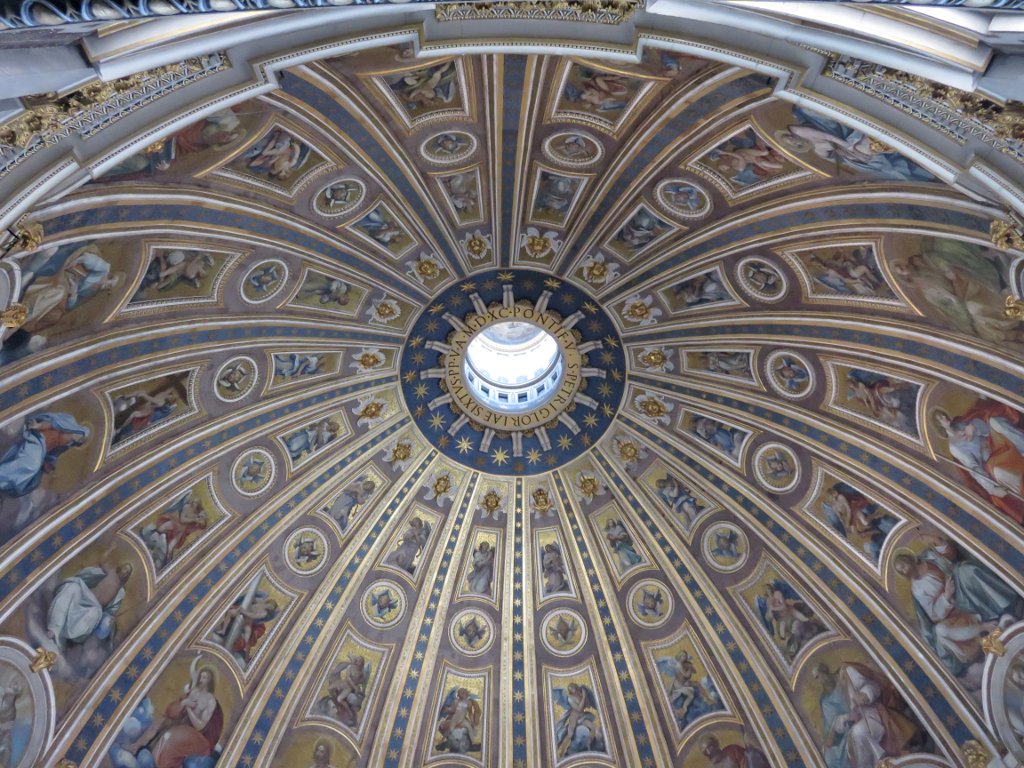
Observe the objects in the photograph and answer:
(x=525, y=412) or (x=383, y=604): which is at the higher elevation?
(x=525, y=412)

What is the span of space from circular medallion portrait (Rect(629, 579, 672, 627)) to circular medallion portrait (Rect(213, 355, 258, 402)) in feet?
35.4

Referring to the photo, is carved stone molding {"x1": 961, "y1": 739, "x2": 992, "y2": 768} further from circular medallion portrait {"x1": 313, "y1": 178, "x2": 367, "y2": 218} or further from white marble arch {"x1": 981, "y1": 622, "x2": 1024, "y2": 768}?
circular medallion portrait {"x1": 313, "y1": 178, "x2": 367, "y2": 218}

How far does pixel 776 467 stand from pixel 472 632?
8.77 metres

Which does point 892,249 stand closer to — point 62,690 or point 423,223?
point 423,223

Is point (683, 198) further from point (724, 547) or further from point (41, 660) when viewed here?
point (41, 660)

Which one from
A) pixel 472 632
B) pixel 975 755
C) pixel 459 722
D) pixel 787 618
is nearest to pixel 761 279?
pixel 787 618

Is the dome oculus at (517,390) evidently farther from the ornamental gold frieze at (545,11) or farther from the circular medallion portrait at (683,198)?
the ornamental gold frieze at (545,11)

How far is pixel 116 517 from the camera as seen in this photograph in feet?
57.6

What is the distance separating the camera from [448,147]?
59.4 feet

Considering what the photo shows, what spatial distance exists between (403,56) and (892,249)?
9056 millimetres

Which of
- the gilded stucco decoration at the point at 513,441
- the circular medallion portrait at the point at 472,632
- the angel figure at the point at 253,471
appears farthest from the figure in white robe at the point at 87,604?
the circular medallion portrait at the point at 472,632

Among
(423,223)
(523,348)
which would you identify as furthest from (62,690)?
(523,348)

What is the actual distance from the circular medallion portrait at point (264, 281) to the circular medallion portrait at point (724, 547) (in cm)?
1176

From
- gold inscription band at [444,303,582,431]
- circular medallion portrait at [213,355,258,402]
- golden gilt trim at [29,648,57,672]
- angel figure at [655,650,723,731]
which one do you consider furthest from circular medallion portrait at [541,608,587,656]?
golden gilt trim at [29,648,57,672]
